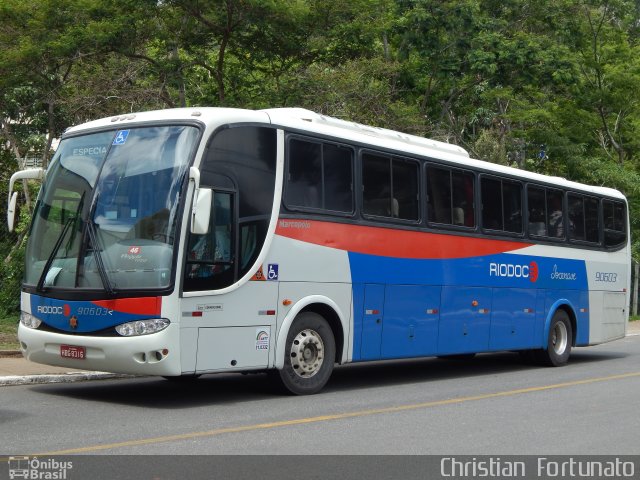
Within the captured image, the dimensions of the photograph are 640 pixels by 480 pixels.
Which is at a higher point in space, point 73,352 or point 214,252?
point 214,252

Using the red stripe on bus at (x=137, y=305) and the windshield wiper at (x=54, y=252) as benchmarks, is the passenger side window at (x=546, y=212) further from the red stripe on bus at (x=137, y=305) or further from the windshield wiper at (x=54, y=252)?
the windshield wiper at (x=54, y=252)

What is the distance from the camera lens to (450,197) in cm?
1483

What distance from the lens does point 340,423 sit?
32.2 feet

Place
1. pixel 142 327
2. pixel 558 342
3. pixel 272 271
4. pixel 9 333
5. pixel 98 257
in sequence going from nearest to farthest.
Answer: pixel 142 327 → pixel 98 257 → pixel 272 271 → pixel 9 333 → pixel 558 342

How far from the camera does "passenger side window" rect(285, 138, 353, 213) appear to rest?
12.0 metres

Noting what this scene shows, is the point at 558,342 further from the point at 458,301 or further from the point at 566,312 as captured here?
the point at 458,301

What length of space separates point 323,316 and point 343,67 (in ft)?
34.7

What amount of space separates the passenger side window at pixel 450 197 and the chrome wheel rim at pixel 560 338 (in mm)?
3783

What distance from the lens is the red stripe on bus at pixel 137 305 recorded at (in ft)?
33.8

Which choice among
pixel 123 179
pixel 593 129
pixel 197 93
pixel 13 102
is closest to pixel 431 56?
pixel 197 93

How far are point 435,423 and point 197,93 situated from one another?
1437cm

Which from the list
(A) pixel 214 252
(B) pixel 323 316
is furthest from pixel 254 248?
(B) pixel 323 316

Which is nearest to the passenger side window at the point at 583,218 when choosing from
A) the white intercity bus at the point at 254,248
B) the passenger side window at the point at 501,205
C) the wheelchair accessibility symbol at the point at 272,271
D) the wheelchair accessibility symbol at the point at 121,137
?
the passenger side window at the point at 501,205

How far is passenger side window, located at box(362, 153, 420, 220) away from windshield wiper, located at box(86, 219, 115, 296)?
3.85 meters
